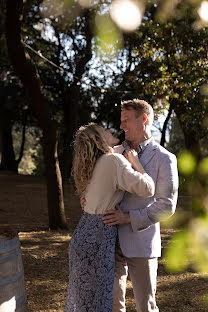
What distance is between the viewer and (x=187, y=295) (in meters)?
5.91

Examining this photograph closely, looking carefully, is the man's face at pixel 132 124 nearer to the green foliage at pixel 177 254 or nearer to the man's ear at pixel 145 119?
the man's ear at pixel 145 119

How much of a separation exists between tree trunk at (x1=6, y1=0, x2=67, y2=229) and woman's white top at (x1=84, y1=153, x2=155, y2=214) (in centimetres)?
595

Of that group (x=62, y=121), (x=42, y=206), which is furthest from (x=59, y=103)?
(x=42, y=206)

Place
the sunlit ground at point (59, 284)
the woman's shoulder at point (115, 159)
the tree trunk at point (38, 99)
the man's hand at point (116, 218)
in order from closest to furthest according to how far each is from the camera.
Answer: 1. the woman's shoulder at point (115, 159)
2. the man's hand at point (116, 218)
3. the sunlit ground at point (59, 284)
4. the tree trunk at point (38, 99)

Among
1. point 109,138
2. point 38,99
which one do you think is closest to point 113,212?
point 109,138

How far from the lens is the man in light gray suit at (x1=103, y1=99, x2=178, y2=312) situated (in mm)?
3061

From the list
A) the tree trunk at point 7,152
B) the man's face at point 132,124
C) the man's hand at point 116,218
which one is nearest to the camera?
the man's hand at point 116,218

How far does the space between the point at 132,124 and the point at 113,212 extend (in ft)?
2.35

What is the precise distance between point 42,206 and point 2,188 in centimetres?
338

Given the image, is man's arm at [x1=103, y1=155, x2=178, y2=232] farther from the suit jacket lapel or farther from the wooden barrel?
the wooden barrel

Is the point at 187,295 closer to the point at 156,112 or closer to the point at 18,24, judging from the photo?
the point at 156,112

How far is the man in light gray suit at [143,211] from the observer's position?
10.0 ft

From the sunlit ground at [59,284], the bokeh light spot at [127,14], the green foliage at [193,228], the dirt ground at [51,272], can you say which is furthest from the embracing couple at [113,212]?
the green foliage at [193,228]

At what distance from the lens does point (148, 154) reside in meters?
3.22
